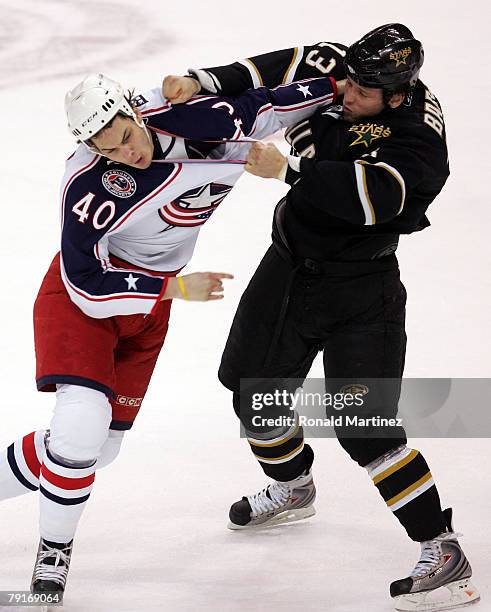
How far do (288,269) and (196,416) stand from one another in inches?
47.2

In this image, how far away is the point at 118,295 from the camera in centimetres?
279

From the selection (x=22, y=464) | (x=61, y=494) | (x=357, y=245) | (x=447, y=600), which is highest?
(x=357, y=245)

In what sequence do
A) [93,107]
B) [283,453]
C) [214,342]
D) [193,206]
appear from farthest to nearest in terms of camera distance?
[214,342]
[283,453]
[193,206]
[93,107]

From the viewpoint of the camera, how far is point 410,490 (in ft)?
9.52

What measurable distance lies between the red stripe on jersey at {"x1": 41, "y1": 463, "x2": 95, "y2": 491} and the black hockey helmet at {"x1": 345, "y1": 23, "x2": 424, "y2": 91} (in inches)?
48.2

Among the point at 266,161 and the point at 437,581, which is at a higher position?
the point at 266,161

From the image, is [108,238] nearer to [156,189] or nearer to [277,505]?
[156,189]

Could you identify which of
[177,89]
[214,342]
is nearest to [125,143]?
[177,89]

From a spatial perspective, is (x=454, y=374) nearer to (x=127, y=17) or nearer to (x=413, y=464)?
(x=413, y=464)

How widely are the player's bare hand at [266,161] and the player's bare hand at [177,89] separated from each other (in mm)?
253

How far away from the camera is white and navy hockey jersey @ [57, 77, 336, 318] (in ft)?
9.13

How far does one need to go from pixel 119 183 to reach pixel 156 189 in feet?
0.32

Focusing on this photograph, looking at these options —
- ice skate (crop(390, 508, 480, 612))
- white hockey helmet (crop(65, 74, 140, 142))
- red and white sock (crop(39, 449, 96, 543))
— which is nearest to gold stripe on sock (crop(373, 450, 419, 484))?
ice skate (crop(390, 508, 480, 612))

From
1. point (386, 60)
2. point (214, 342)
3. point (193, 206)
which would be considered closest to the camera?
point (386, 60)
